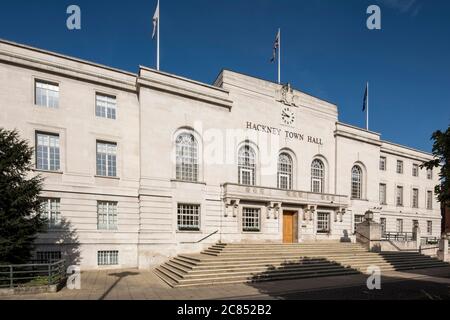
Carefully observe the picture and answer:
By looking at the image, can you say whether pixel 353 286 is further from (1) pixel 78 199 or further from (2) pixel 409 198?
(2) pixel 409 198

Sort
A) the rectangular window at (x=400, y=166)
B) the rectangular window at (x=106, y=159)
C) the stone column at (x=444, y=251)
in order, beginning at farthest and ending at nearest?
the rectangular window at (x=400, y=166) → the stone column at (x=444, y=251) → the rectangular window at (x=106, y=159)

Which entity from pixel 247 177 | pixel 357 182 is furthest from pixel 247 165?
pixel 357 182

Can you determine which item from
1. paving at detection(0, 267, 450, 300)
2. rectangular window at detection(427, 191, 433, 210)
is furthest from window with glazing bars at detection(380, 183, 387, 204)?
paving at detection(0, 267, 450, 300)

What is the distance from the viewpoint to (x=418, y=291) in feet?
45.5

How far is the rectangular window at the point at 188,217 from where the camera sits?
72.1 feet

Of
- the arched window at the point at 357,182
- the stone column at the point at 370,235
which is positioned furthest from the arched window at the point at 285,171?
the arched window at the point at 357,182

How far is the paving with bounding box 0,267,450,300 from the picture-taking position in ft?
40.8

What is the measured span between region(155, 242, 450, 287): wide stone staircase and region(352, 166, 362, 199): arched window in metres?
8.69

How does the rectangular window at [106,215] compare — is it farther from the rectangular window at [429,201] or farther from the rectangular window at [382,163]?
the rectangular window at [429,201]

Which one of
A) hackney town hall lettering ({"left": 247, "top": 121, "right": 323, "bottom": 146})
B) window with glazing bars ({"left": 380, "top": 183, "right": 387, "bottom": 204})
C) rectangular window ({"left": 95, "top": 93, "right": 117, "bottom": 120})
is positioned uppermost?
rectangular window ({"left": 95, "top": 93, "right": 117, "bottom": 120})

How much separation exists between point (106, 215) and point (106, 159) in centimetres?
414

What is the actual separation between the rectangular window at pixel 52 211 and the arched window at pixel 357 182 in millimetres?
28511

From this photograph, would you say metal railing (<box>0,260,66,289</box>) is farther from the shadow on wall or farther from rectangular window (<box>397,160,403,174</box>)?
rectangular window (<box>397,160,403,174</box>)
